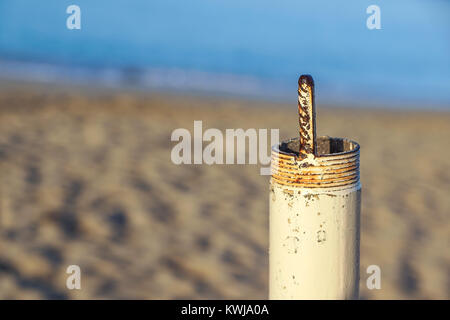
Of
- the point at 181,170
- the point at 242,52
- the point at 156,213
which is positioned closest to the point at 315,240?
the point at 156,213

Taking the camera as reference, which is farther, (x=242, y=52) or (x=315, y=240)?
(x=242, y=52)

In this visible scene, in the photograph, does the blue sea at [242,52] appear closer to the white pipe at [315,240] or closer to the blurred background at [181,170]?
the blurred background at [181,170]

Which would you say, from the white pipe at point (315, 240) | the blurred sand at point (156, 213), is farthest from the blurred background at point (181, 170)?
the white pipe at point (315, 240)

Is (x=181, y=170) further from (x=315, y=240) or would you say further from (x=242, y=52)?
(x=242, y=52)

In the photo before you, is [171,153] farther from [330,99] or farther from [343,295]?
[330,99]

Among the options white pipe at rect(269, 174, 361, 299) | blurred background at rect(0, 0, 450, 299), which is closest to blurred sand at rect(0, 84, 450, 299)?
blurred background at rect(0, 0, 450, 299)

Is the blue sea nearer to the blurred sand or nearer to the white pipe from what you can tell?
the blurred sand
